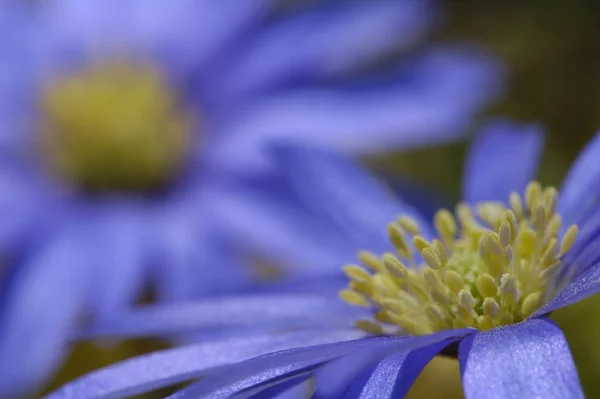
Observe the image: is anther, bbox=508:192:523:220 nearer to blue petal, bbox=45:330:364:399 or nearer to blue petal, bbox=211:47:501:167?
blue petal, bbox=45:330:364:399

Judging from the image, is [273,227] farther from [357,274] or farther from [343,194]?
[357,274]

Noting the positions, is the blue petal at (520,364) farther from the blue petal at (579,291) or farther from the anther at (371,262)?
the anther at (371,262)

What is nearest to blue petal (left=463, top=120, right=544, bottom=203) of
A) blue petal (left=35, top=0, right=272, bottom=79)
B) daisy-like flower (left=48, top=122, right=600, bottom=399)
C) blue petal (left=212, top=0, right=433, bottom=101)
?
daisy-like flower (left=48, top=122, right=600, bottom=399)

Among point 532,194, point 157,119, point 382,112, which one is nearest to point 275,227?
point 382,112

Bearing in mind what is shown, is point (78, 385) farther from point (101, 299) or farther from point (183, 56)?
point (183, 56)

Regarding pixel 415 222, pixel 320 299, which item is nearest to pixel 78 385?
pixel 320 299
